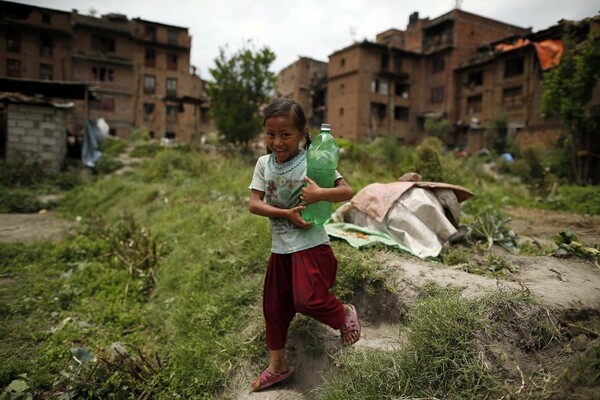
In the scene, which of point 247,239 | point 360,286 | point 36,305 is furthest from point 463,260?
point 36,305

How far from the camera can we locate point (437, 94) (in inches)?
1168

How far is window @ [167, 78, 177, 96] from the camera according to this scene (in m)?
31.2

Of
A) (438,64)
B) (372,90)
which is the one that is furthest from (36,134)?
(438,64)

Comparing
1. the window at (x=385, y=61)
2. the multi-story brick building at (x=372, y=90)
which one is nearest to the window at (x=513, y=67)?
the multi-story brick building at (x=372, y=90)

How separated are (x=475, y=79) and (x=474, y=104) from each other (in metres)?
1.98

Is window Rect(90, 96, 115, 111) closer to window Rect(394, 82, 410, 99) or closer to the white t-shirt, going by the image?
window Rect(394, 82, 410, 99)

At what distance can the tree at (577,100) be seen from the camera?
11328 millimetres

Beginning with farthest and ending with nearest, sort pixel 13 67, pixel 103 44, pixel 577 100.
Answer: pixel 103 44 < pixel 13 67 < pixel 577 100

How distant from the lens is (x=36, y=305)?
3.59 metres

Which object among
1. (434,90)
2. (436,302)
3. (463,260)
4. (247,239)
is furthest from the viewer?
(434,90)

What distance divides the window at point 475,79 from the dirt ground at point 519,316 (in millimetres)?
27587

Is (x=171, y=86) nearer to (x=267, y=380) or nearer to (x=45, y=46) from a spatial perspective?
(x=45, y=46)

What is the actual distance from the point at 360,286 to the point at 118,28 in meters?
33.2

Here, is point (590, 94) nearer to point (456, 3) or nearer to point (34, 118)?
point (34, 118)
